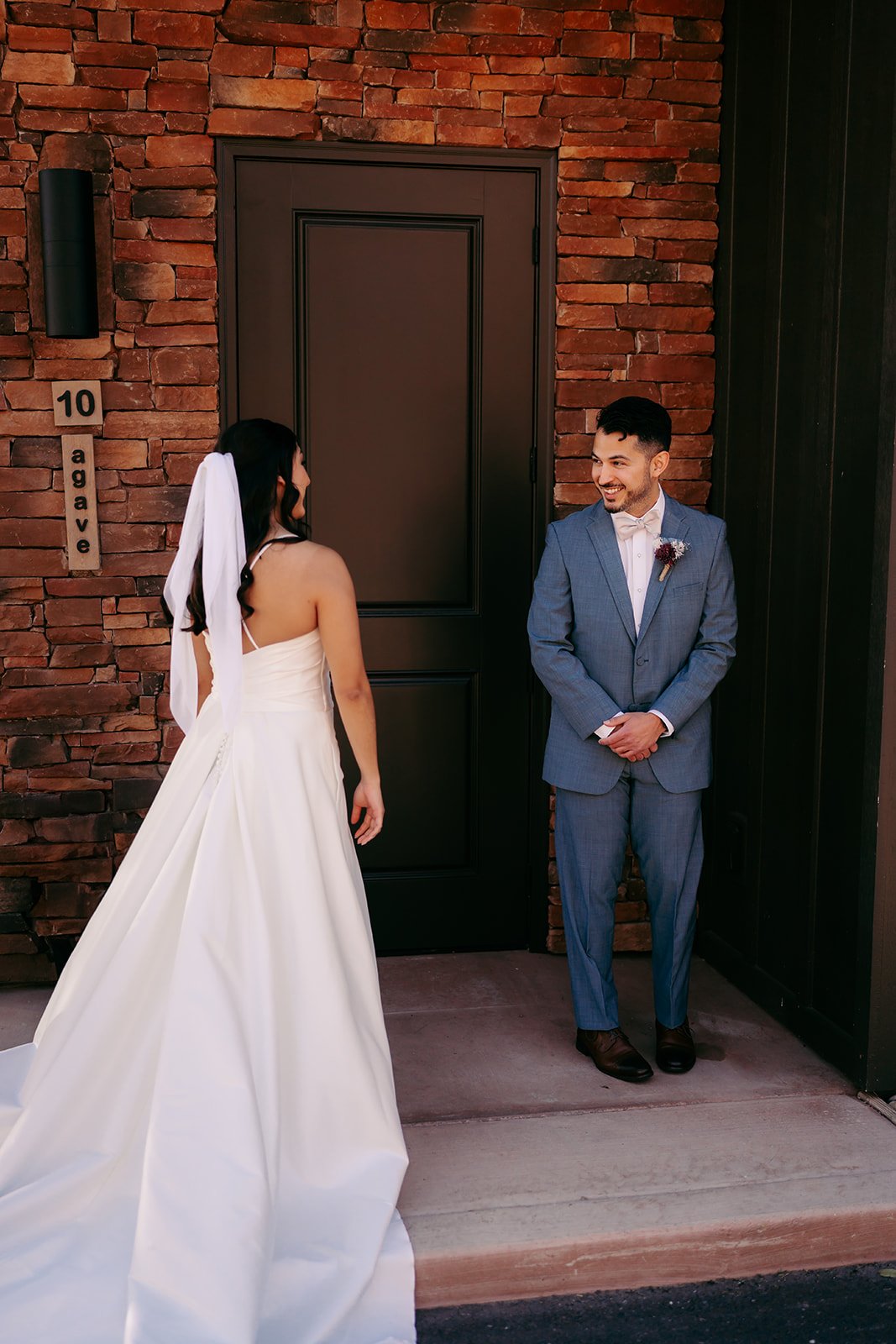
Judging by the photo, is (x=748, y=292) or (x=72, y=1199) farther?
(x=748, y=292)

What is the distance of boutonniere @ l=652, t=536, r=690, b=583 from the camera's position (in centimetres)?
364

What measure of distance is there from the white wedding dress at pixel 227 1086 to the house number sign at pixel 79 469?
4.88ft

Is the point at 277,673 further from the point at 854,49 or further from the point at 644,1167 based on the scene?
the point at 854,49

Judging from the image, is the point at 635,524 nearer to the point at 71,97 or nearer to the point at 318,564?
the point at 318,564

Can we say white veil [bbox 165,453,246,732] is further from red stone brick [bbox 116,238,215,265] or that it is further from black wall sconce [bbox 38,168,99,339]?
red stone brick [bbox 116,238,215,265]

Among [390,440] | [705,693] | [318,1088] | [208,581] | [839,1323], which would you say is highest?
[390,440]

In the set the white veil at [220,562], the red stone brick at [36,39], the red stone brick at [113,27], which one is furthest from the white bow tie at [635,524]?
the red stone brick at [36,39]

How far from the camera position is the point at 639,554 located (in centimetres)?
375

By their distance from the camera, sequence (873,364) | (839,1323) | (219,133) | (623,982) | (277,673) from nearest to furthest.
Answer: (839,1323) < (277,673) < (873,364) < (219,133) < (623,982)

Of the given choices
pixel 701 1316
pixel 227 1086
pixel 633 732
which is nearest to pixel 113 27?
pixel 633 732

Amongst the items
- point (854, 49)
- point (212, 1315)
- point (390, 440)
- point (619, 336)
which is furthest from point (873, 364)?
point (212, 1315)

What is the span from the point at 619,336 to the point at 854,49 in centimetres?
127

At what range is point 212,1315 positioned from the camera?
7.86ft

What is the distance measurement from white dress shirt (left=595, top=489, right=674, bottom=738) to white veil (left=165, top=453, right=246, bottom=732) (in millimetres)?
1341
